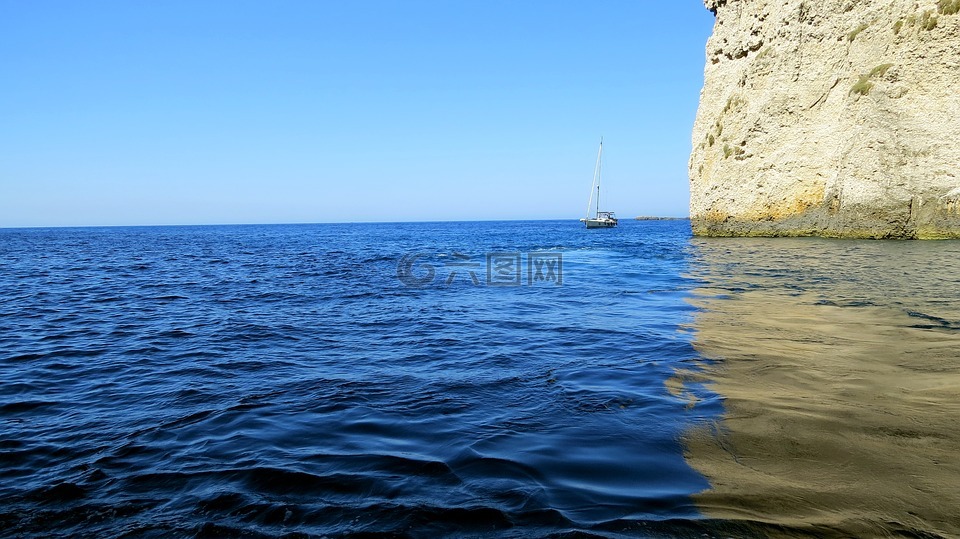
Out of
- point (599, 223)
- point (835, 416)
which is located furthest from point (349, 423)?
point (599, 223)

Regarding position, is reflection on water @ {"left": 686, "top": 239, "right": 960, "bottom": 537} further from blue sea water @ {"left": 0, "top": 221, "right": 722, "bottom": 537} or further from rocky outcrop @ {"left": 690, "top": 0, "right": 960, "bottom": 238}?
rocky outcrop @ {"left": 690, "top": 0, "right": 960, "bottom": 238}

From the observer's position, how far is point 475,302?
1342 centimetres

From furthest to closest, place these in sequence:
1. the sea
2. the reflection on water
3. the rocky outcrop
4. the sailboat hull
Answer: the sailboat hull < the rocky outcrop < the sea < the reflection on water

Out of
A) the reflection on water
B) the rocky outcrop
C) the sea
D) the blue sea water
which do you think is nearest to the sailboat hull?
the rocky outcrop

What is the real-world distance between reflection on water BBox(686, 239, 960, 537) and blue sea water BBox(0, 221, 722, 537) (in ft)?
1.25

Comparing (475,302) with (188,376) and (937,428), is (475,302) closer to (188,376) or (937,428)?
(188,376)

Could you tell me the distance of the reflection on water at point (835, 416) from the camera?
308 centimetres

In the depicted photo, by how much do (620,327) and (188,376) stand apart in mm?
6895

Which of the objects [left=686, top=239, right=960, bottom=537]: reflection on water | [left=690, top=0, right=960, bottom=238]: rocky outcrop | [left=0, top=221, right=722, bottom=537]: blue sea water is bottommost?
[left=0, top=221, right=722, bottom=537]: blue sea water

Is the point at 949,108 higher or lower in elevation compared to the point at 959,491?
higher

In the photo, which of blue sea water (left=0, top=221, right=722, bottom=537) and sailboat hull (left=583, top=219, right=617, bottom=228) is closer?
blue sea water (left=0, top=221, right=722, bottom=537)

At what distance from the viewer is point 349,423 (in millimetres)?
4965

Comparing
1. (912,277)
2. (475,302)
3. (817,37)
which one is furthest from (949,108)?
(475,302)

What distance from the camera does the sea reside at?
3205 mm
